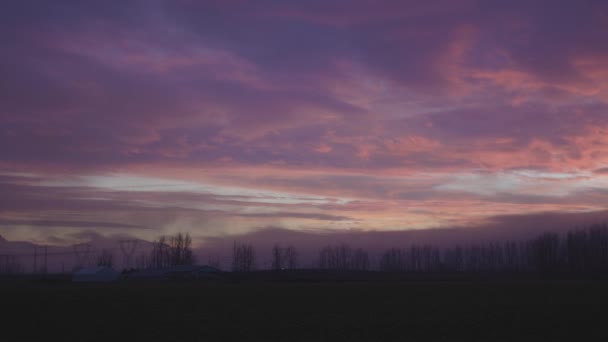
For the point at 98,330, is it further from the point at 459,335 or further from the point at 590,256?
the point at 590,256

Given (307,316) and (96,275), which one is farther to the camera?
(96,275)

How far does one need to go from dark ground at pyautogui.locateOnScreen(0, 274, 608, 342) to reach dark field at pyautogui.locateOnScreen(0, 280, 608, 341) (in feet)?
0.21

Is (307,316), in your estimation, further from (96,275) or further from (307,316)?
(96,275)

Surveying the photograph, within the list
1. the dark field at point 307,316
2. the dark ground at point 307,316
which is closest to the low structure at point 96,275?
the dark ground at point 307,316

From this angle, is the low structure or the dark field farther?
the low structure

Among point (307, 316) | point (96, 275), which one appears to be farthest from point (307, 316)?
point (96, 275)

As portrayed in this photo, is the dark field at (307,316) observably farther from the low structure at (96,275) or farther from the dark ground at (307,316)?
the low structure at (96,275)

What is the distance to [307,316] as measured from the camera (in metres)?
39.7

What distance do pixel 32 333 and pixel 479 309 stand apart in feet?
100

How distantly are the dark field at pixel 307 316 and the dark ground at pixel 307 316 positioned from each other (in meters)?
0.06

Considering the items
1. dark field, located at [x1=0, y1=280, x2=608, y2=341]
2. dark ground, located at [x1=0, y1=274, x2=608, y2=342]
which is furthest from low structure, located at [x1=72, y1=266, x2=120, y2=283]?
dark field, located at [x1=0, y1=280, x2=608, y2=341]

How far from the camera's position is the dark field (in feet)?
109

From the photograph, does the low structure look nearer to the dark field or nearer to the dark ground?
the dark ground

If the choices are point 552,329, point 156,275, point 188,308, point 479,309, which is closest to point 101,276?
point 156,275
